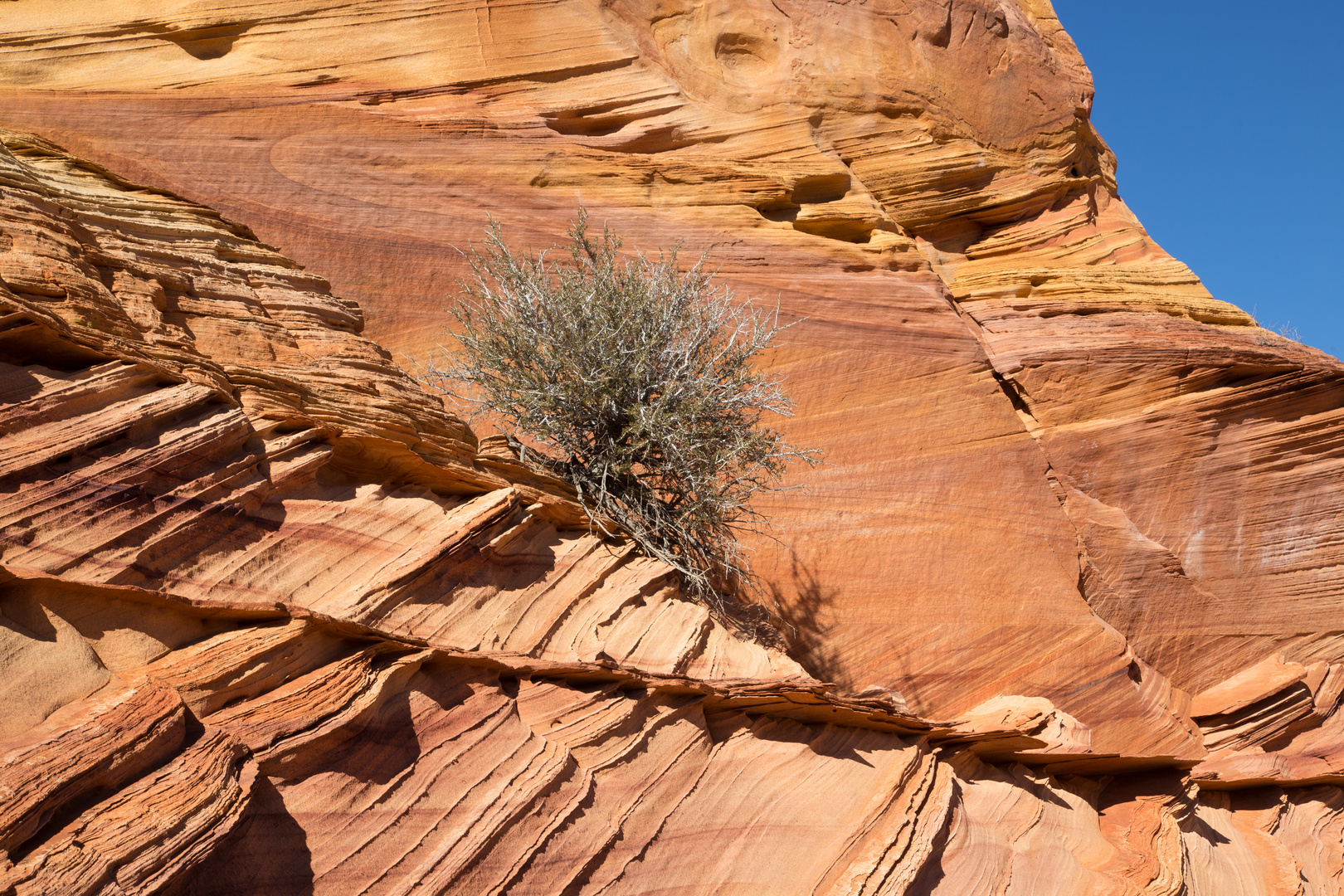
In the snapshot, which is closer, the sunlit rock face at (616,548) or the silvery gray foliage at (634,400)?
the sunlit rock face at (616,548)

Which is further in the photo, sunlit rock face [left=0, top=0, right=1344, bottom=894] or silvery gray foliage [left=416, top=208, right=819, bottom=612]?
silvery gray foliage [left=416, top=208, right=819, bottom=612]

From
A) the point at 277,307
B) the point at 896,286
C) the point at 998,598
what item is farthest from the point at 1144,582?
the point at 277,307

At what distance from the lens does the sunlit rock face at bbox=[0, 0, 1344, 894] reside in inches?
142

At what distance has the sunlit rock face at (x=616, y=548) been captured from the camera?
3598 mm

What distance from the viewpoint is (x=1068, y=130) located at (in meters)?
10.3

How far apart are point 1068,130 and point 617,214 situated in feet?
18.2

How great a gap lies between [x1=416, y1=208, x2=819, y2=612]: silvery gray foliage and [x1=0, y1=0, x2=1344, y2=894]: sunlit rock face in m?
0.44

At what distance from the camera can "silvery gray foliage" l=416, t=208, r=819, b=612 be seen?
6105mm

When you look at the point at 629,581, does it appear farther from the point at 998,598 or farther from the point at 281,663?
the point at 998,598

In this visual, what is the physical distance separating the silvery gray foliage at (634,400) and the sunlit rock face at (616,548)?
17.2 inches

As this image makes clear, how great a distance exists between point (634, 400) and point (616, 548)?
106 cm

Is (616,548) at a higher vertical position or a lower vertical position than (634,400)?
lower

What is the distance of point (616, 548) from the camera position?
18.9 feet

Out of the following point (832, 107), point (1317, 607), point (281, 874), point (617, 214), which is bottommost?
point (281, 874)
